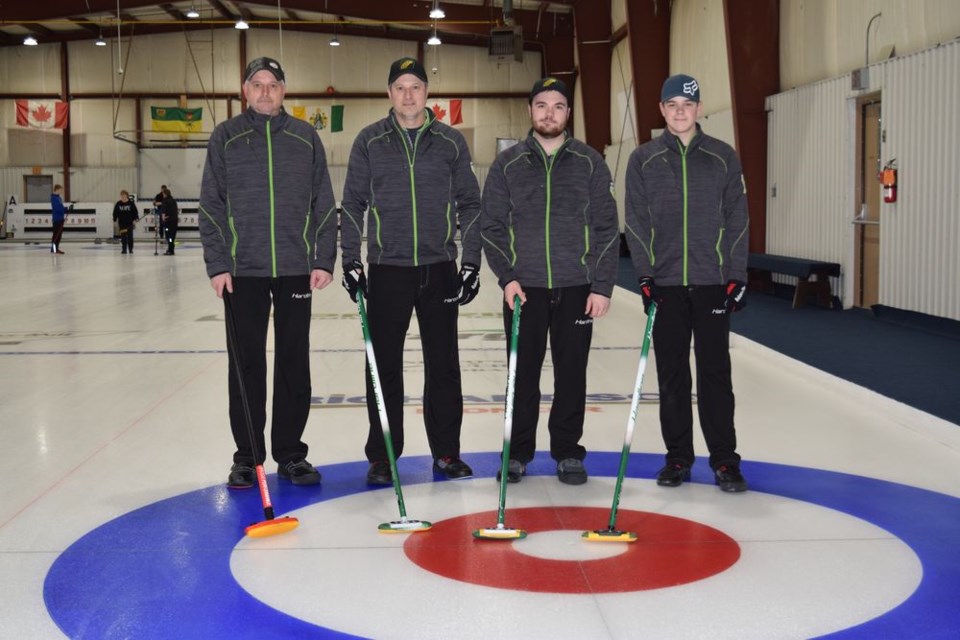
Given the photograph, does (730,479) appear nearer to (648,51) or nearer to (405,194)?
(405,194)

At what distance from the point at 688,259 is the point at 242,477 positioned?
2.12 meters

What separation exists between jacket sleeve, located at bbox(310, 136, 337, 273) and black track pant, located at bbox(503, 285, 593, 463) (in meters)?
0.84

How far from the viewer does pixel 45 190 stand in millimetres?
35812

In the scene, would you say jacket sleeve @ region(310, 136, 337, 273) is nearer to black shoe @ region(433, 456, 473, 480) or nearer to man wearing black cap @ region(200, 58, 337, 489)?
man wearing black cap @ region(200, 58, 337, 489)

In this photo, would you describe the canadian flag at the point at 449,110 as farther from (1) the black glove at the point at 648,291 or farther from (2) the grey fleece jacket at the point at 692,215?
(1) the black glove at the point at 648,291

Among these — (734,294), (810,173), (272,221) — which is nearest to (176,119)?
(810,173)

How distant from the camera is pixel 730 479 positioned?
4.46 metres

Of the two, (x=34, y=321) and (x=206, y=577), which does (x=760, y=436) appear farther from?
(x=34, y=321)

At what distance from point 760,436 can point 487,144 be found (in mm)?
29844

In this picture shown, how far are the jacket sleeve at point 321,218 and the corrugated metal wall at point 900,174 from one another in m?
6.33

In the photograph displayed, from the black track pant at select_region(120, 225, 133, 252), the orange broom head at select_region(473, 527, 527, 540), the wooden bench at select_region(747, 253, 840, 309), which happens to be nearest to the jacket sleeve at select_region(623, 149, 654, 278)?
the orange broom head at select_region(473, 527, 527, 540)

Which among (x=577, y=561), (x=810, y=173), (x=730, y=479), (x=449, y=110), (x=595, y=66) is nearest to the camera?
(x=577, y=561)

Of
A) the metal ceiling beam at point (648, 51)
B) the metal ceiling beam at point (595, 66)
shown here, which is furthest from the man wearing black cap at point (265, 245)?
the metal ceiling beam at point (595, 66)

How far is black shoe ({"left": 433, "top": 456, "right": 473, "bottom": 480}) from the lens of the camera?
471 cm
